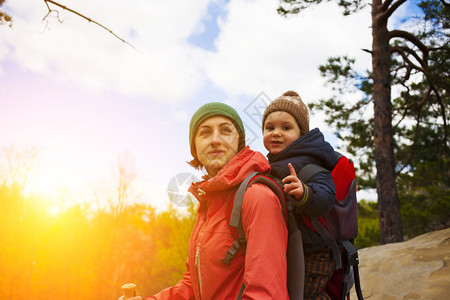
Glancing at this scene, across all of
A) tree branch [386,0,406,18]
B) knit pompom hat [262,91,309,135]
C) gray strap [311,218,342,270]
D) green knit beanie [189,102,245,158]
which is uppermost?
tree branch [386,0,406,18]

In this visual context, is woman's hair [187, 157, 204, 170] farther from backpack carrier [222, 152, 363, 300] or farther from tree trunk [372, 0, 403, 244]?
tree trunk [372, 0, 403, 244]

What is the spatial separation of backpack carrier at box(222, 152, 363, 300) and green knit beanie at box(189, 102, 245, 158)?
36 cm

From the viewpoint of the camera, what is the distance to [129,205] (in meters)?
25.1

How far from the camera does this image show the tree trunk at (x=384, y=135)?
9.43 m

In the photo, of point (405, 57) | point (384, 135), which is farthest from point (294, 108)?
point (405, 57)

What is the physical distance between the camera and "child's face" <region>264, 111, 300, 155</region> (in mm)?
2199

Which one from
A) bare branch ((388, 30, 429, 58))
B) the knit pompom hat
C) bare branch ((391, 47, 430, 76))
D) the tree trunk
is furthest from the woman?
bare branch ((391, 47, 430, 76))

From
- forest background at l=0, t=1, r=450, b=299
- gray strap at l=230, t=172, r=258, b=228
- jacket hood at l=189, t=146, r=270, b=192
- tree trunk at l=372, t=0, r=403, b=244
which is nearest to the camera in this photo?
gray strap at l=230, t=172, r=258, b=228

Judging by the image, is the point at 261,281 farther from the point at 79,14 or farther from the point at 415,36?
the point at 415,36

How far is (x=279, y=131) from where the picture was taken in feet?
7.30

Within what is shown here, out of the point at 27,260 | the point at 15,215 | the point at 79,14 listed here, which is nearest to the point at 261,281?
the point at 79,14

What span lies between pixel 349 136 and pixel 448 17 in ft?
14.8

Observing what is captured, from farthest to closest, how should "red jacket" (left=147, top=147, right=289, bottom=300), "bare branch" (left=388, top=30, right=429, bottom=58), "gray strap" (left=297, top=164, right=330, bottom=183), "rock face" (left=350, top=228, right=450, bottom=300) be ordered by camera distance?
"bare branch" (left=388, top=30, right=429, bottom=58) → "rock face" (left=350, top=228, right=450, bottom=300) → "gray strap" (left=297, top=164, right=330, bottom=183) → "red jacket" (left=147, top=147, right=289, bottom=300)

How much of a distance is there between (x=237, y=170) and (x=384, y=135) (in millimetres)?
9367
